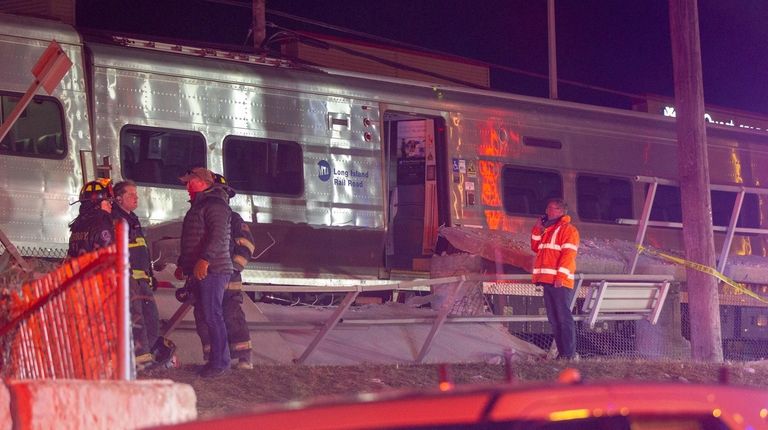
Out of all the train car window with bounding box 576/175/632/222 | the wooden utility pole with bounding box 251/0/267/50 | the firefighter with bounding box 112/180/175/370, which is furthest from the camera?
the wooden utility pole with bounding box 251/0/267/50

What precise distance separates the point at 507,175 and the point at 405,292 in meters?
2.15

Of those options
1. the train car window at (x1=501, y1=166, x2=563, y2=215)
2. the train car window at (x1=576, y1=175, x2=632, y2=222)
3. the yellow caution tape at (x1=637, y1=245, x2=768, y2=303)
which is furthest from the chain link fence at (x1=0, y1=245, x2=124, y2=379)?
the train car window at (x1=576, y1=175, x2=632, y2=222)

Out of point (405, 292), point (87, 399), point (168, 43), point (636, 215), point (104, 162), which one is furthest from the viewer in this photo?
point (636, 215)

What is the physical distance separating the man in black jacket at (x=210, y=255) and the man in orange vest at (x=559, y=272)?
12.5ft

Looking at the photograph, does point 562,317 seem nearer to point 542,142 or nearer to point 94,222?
point 542,142

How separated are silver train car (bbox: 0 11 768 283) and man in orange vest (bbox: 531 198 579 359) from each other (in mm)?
2380

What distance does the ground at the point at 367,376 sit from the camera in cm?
889

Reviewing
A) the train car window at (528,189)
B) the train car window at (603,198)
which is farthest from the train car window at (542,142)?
the train car window at (603,198)

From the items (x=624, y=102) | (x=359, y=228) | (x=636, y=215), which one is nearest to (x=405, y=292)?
(x=359, y=228)

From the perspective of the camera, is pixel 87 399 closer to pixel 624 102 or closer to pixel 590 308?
pixel 590 308

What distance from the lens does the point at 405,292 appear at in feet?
47.5

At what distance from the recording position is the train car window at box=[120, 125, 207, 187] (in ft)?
40.6

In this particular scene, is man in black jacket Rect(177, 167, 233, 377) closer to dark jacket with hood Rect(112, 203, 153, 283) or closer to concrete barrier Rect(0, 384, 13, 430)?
dark jacket with hood Rect(112, 203, 153, 283)

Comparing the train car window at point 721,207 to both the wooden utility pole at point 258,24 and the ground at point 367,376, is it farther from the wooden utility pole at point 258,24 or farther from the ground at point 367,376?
the wooden utility pole at point 258,24
